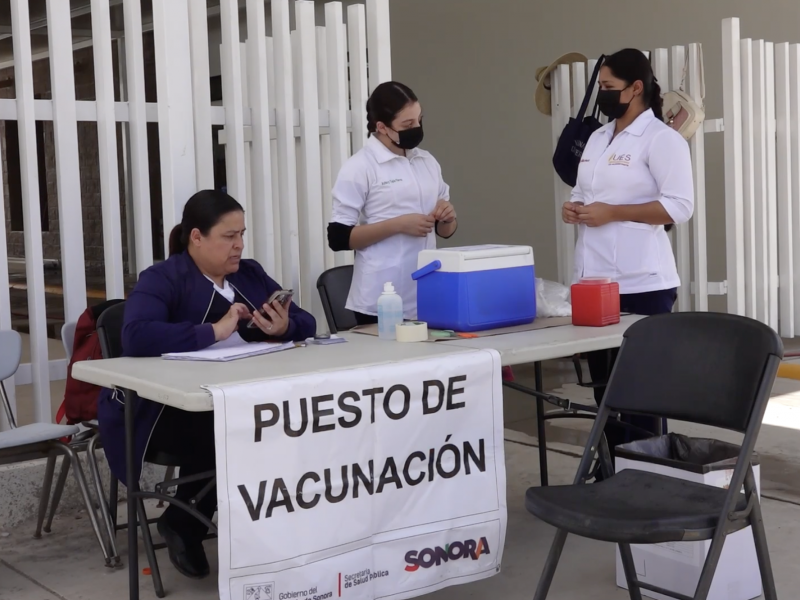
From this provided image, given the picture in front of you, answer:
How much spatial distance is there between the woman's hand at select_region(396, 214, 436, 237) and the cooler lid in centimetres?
45

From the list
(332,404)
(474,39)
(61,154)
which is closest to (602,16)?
(474,39)

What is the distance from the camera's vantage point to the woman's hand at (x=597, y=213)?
3.63 m

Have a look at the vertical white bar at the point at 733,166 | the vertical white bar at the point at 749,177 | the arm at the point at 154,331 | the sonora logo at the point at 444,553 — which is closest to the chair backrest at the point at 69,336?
the arm at the point at 154,331

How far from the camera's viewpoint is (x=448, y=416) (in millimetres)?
2770

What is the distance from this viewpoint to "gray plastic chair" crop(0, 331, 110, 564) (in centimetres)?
328

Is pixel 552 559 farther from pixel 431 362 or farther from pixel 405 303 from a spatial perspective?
pixel 405 303

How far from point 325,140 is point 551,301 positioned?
5.74 ft

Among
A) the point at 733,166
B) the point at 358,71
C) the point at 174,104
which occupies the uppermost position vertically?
the point at 358,71

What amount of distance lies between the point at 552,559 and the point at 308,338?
109 cm

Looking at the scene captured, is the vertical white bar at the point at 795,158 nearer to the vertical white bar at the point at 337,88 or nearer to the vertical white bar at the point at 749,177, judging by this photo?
the vertical white bar at the point at 749,177

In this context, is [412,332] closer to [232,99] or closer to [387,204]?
[387,204]

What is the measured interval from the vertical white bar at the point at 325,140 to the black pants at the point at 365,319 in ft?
2.66

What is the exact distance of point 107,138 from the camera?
4.04 metres

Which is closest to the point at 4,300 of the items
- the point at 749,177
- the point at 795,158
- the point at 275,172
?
the point at 275,172
